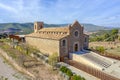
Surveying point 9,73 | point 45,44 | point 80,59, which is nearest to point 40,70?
point 9,73

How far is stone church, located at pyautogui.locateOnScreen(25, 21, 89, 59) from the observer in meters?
31.7

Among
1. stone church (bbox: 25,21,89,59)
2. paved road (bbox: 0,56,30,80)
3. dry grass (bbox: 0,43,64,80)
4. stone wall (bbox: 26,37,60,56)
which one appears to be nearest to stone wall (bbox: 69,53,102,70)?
stone church (bbox: 25,21,89,59)

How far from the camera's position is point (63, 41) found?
3175 cm

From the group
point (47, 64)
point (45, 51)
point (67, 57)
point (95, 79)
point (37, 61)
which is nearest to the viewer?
point (95, 79)

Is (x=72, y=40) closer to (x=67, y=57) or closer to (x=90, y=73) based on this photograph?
(x=67, y=57)

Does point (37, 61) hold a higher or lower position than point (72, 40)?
lower

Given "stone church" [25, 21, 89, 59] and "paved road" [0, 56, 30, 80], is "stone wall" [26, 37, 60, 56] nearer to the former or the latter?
"stone church" [25, 21, 89, 59]

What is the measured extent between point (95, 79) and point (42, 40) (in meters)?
19.6

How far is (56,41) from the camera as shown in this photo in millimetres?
31375

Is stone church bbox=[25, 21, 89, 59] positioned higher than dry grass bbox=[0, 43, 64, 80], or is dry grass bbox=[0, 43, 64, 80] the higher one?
stone church bbox=[25, 21, 89, 59]

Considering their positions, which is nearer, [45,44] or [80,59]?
[80,59]

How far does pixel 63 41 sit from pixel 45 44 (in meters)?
6.29

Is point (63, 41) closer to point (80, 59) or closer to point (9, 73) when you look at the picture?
point (80, 59)

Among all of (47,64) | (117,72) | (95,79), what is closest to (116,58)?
(117,72)
